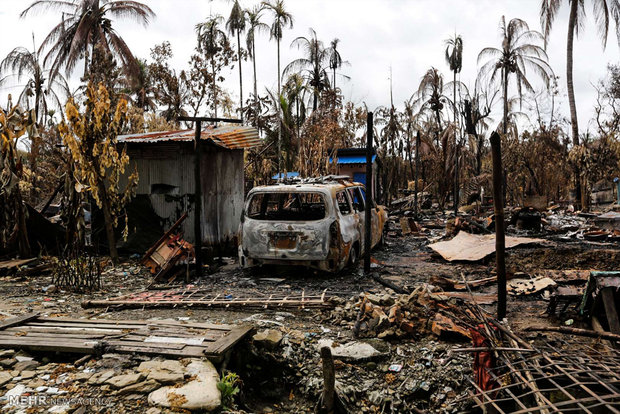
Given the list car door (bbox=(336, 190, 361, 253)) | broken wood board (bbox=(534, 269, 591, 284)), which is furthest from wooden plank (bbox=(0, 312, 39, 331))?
broken wood board (bbox=(534, 269, 591, 284))

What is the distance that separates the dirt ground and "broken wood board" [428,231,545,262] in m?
0.17

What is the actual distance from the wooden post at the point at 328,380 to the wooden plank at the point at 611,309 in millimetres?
3025

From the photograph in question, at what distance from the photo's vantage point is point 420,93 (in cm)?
3061

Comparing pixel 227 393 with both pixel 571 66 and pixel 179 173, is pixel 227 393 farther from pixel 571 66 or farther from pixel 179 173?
pixel 571 66

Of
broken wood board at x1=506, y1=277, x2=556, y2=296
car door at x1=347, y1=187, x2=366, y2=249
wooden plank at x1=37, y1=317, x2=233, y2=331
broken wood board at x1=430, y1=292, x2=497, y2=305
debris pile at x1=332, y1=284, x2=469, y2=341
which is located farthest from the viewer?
car door at x1=347, y1=187, x2=366, y2=249

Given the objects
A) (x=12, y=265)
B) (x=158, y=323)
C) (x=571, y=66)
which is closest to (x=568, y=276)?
(x=158, y=323)

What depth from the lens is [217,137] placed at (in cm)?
1049

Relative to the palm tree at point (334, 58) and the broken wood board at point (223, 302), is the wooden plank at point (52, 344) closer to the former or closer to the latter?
the broken wood board at point (223, 302)

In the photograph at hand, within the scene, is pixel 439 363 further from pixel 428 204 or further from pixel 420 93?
pixel 420 93

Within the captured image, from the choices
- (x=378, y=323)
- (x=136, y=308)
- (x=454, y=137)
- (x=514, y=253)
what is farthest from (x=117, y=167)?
(x=454, y=137)

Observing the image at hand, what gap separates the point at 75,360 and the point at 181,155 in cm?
690

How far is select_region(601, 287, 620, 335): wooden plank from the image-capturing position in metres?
4.63

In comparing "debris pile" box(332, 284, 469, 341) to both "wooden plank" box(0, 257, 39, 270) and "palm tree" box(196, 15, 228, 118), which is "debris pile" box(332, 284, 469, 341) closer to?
"wooden plank" box(0, 257, 39, 270)

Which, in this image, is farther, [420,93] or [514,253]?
[420,93]
